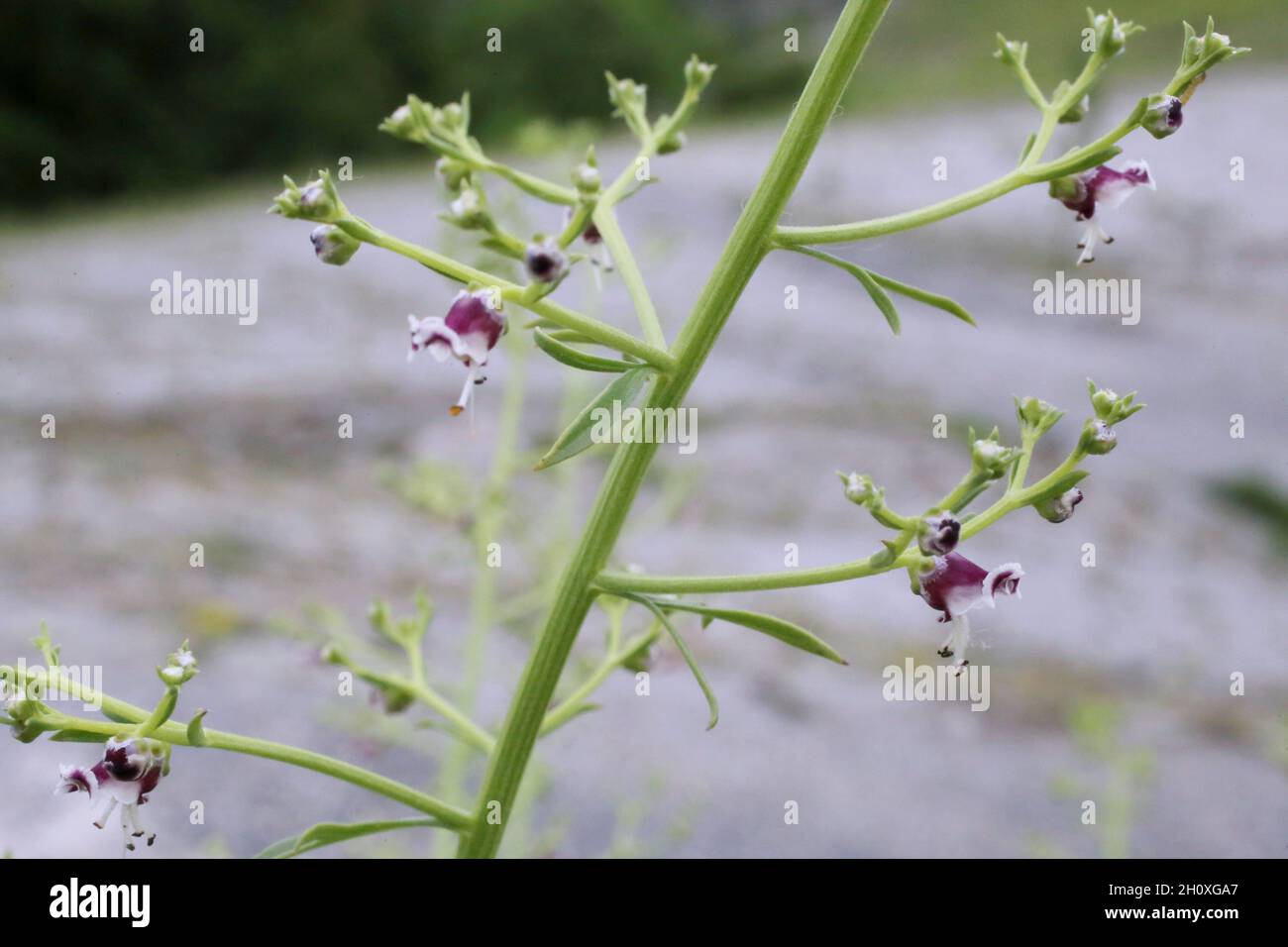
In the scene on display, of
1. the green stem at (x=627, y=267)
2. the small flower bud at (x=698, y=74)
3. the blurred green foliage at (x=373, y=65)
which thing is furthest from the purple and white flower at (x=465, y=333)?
the blurred green foliage at (x=373, y=65)

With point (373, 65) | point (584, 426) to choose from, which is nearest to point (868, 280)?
point (584, 426)

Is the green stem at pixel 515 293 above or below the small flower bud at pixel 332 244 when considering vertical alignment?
below

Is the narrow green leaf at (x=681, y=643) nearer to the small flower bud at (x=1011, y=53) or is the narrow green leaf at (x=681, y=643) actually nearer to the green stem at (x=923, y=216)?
the green stem at (x=923, y=216)

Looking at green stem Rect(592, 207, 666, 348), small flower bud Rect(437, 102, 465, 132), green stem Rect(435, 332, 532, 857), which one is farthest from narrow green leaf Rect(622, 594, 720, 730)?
green stem Rect(435, 332, 532, 857)

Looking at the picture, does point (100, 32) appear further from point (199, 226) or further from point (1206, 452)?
point (1206, 452)

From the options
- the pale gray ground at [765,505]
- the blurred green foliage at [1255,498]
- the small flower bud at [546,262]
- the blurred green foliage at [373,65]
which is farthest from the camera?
the blurred green foliage at [373,65]
